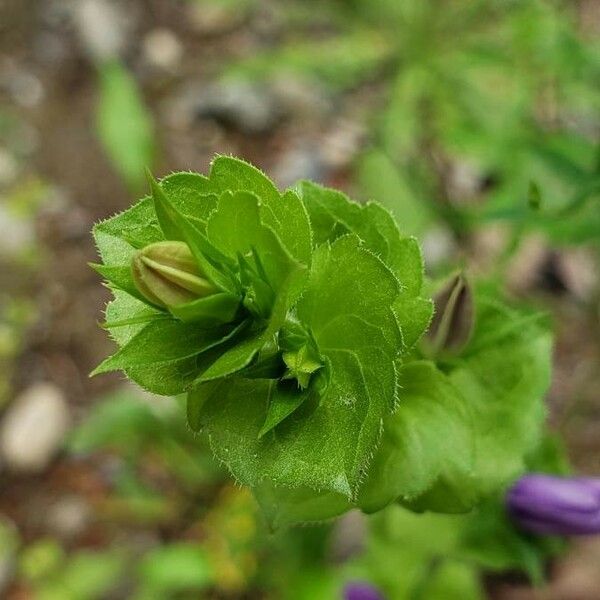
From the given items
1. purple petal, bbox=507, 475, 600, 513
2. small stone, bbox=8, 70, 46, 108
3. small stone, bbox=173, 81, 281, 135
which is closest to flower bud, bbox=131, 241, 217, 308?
purple petal, bbox=507, 475, 600, 513

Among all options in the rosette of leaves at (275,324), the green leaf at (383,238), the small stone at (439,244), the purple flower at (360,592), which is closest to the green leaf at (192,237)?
the rosette of leaves at (275,324)

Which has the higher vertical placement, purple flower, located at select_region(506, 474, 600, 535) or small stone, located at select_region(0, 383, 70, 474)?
purple flower, located at select_region(506, 474, 600, 535)

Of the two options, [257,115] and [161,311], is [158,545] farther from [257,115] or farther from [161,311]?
[161,311]

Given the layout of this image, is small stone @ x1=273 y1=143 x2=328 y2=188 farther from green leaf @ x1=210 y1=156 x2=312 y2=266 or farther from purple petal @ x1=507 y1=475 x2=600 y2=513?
green leaf @ x1=210 y1=156 x2=312 y2=266

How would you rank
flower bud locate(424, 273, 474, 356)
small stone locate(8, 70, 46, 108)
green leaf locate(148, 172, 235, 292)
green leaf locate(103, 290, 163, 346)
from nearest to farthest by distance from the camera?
green leaf locate(148, 172, 235, 292), green leaf locate(103, 290, 163, 346), flower bud locate(424, 273, 474, 356), small stone locate(8, 70, 46, 108)

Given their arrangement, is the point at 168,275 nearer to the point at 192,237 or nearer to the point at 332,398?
the point at 192,237

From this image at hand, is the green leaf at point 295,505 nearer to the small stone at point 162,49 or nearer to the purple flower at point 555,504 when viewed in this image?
the purple flower at point 555,504
